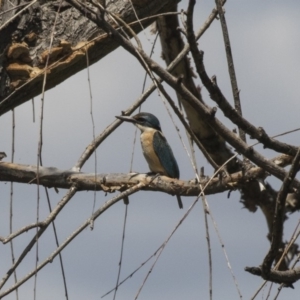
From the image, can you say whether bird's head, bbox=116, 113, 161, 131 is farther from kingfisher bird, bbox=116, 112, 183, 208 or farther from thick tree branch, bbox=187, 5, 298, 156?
thick tree branch, bbox=187, 5, 298, 156

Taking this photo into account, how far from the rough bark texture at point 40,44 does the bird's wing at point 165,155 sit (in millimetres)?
2692

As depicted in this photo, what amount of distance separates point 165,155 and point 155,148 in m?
0.13

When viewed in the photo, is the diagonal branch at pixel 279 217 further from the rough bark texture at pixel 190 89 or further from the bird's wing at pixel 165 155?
the bird's wing at pixel 165 155

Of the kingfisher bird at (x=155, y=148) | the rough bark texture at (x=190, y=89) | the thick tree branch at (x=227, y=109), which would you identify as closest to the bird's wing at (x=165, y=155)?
the kingfisher bird at (x=155, y=148)

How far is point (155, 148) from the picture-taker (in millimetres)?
6789

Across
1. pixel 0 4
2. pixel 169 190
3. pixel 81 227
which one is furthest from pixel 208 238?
pixel 0 4

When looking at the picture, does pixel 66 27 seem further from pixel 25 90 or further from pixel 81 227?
pixel 81 227

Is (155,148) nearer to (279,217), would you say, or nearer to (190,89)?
(190,89)

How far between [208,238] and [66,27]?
1.76 meters

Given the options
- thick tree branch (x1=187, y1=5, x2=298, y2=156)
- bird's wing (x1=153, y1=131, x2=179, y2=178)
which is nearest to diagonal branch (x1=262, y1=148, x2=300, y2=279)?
thick tree branch (x1=187, y1=5, x2=298, y2=156)

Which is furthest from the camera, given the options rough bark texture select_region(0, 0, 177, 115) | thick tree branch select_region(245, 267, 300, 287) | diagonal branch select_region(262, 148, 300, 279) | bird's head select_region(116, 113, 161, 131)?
bird's head select_region(116, 113, 161, 131)

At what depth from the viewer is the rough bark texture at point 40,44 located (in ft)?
12.6

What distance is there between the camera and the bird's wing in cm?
661

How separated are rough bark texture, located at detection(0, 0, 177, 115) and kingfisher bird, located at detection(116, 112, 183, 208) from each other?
2.47 metres
